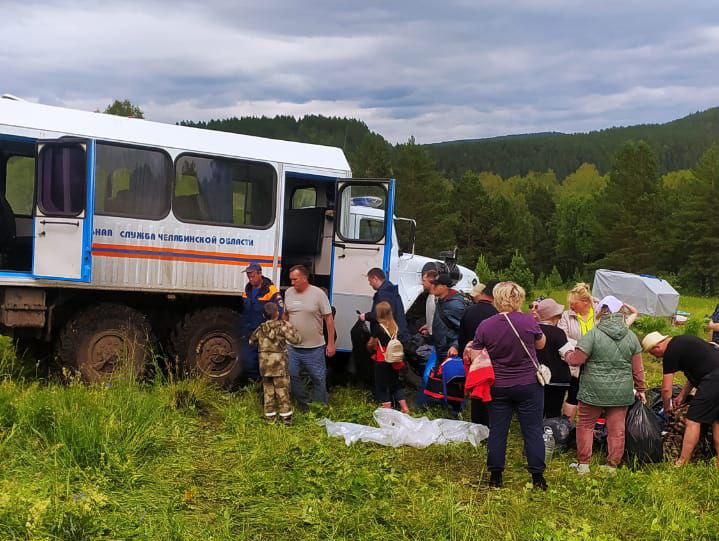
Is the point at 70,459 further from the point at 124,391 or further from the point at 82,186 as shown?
the point at 82,186

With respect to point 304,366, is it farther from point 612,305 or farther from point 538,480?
point 612,305

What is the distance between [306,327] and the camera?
7449 millimetres

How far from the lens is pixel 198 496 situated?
16.6 feet

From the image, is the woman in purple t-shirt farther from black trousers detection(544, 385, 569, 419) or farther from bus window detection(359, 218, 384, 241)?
bus window detection(359, 218, 384, 241)

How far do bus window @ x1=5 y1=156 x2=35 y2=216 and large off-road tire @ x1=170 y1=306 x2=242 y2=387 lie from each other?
2.41 metres

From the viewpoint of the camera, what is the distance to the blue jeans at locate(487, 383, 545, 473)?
544 cm

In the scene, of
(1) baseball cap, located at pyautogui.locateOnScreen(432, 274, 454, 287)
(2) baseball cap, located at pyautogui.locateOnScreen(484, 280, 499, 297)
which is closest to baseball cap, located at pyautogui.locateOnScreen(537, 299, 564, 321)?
(2) baseball cap, located at pyautogui.locateOnScreen(484, 280, 499, 297)

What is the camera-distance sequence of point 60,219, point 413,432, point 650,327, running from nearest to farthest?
1. point 413,432
2. point 60,219
3. point 650,327

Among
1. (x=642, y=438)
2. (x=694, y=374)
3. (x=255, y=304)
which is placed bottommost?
(x=642, y=438)

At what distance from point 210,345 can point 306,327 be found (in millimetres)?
1739

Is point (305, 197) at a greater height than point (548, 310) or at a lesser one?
greater

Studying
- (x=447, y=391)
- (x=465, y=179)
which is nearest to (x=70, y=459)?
(x=447, y=391)

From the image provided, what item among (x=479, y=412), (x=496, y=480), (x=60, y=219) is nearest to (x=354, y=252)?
(x=479, y=412)

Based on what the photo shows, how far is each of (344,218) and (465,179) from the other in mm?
48481
